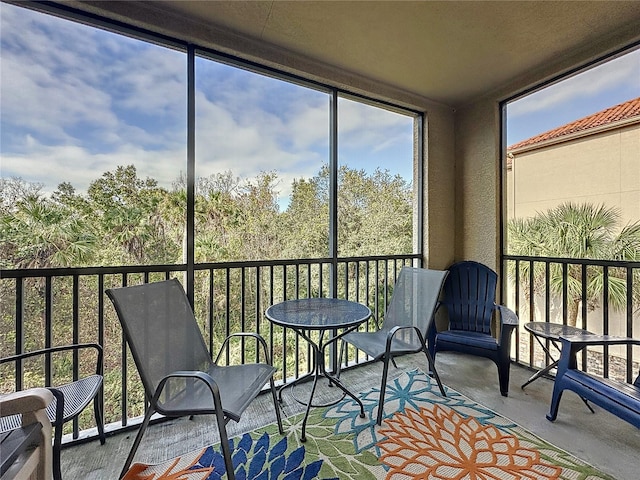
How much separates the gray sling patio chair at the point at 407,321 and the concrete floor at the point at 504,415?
44cm

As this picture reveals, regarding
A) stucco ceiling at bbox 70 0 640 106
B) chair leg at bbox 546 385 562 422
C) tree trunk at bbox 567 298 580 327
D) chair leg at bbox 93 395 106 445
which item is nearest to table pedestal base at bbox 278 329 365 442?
chair leg at bbox 93 395 106 445

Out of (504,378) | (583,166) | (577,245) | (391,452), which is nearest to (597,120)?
(583,166)

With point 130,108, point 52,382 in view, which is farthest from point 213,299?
point 130,108

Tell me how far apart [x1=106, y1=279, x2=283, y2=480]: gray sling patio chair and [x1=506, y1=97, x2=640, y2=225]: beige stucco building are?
2.87 m

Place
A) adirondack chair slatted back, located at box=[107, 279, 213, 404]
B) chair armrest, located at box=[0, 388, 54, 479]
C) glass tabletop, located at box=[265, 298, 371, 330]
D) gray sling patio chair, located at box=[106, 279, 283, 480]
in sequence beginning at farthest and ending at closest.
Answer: glass tabletop, located at box=[265, 298, 371, 330]
adirondack chair slatted back, located at box=[107, 279, 213, 404]
gray sling patio chair, located at box=[106, 279, 283, 480]
chair armrest, located at box=[0, 388, 54, 479]

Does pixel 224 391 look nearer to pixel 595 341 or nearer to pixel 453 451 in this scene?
pixel 453 451

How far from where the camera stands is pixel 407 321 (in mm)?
2656

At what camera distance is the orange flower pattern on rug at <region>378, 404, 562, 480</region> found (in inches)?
62.0

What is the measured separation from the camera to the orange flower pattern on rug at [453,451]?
1575 mm

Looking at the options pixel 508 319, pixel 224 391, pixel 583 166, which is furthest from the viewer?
pixel 583 166

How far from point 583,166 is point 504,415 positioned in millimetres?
2159

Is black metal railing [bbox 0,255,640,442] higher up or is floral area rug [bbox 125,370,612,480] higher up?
black metal railing [bbox 0,255,640,442]

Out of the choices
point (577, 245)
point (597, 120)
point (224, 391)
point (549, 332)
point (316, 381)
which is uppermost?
point (597, 120)

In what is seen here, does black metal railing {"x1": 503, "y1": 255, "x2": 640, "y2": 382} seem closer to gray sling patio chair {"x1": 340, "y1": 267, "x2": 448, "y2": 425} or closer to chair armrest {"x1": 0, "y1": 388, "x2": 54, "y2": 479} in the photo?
gray sling patio chair {"x1": 340, "y1": 267, "x2": 448, "y2": 425}
